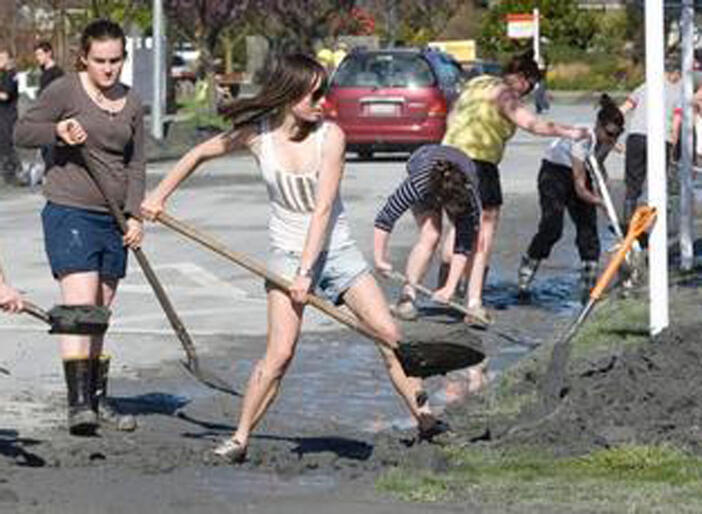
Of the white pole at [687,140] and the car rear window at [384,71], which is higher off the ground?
the white pole at [687,140]

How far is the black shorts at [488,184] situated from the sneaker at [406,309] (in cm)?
85

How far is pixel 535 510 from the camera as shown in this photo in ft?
25.7

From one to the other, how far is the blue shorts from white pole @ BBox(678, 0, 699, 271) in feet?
24.0

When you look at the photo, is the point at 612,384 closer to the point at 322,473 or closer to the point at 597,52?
the point at 322,473

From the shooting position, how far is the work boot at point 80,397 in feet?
31.6

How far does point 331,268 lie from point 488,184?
5.70m

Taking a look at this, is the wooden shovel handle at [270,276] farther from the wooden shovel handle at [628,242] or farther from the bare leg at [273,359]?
the wooden shovel handle at [628,242]

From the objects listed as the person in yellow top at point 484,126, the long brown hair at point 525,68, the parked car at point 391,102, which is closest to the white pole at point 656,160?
the person in yellow top at point 484,126

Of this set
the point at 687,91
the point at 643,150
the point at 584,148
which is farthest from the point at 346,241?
the point at 643,150

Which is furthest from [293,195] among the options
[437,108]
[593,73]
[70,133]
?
[593,73]

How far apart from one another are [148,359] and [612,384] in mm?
3487

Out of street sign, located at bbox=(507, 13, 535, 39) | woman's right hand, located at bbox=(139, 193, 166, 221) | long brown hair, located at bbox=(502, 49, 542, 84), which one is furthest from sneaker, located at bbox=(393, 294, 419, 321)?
street sign, located at bbox=(507, 13, 535, 39)

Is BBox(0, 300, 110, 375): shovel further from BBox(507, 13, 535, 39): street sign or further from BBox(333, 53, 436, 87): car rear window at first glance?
BBox(507, 13, 535, 39): street sign

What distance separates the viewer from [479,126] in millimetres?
14359
